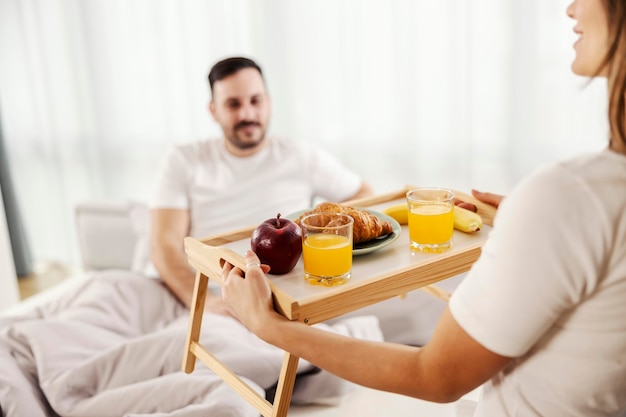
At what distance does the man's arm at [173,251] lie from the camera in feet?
8.29

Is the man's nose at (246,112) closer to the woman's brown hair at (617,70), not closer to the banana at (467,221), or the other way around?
the banana at (467,221)

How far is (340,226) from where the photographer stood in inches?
51.5

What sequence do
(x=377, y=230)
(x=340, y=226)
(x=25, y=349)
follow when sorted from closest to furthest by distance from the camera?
(x=340, y=226) → (x=377, y=230) → (x=25, y=349)

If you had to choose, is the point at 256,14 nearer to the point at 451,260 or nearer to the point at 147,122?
the point at 147,122

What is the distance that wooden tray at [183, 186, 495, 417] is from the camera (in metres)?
1.20

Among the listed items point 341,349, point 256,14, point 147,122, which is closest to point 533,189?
point 341,349

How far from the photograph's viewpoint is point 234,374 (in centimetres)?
145

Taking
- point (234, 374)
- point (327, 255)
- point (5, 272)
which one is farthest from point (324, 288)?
point (5, 272)

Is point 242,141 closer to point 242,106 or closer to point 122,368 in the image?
point 242,106

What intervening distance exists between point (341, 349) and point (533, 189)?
0.38 m

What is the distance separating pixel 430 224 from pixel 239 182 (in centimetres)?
145

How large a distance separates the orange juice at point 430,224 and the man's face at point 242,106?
135cm

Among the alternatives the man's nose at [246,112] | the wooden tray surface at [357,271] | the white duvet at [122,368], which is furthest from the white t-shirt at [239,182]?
the wooden tray surface at [357,271]

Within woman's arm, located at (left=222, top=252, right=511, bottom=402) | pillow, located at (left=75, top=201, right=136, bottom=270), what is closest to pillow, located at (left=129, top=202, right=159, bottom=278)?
pillow, located at (left=75, top=201, right=136, bottom=270)
